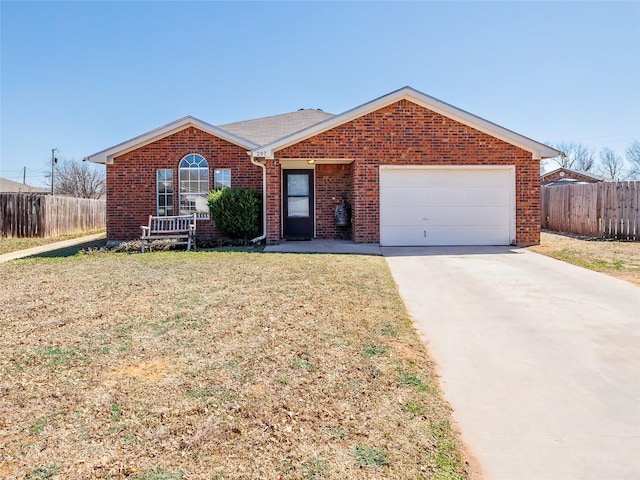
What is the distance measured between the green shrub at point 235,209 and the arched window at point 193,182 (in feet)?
2.50

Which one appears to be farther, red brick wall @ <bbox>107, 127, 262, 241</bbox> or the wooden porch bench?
red brick wall @ <bbox>107, 127, 262, 241</bbox>

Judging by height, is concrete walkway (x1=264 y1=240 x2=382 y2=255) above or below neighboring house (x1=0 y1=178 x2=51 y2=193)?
below

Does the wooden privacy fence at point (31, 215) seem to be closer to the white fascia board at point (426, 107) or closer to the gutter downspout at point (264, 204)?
the gutter downspout at point (264, 204)

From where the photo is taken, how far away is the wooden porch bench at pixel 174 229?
11930mm

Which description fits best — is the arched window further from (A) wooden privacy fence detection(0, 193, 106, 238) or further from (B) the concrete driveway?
(B) the concrete driveway

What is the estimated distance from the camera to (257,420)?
2.80 metres

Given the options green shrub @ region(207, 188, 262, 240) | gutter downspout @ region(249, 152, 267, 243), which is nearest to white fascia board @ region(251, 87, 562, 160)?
gutter downspout @ region(249, 152, 267, 243)

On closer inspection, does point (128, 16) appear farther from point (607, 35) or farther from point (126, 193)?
point (607, 35)

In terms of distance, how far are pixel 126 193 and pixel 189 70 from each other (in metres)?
5.71

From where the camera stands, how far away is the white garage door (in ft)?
39.9

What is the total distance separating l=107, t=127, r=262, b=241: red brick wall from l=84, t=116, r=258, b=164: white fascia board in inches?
5.3

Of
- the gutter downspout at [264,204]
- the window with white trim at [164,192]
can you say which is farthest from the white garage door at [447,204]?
the window with white trim at [164,192]

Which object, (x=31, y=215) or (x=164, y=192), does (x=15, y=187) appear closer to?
(x=31, y=215)

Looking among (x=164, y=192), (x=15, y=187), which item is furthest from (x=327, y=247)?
(x=15, y=187)
